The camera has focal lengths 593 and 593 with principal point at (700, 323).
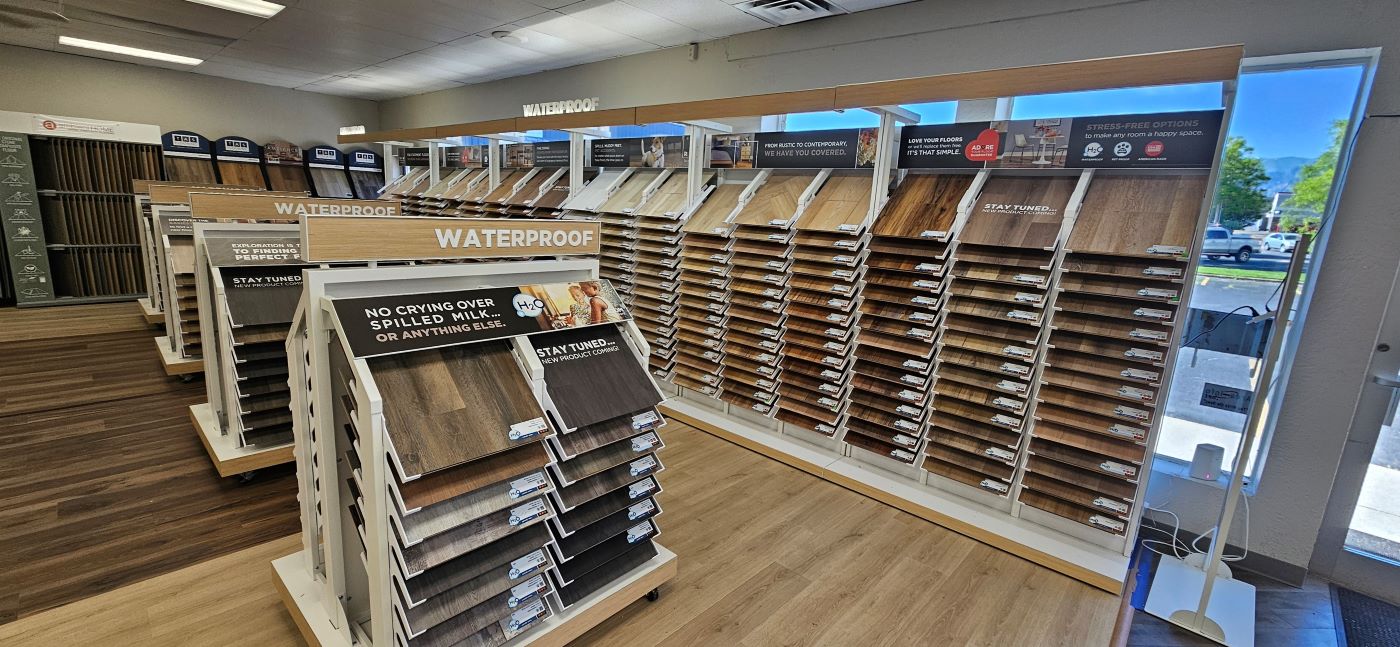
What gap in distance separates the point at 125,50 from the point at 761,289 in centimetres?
874

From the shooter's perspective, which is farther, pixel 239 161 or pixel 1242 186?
pixel 239 161

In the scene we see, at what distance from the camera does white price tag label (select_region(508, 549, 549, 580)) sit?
190 centimetres

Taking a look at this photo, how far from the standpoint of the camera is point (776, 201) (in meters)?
4.02

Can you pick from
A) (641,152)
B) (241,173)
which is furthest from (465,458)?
(241,173)

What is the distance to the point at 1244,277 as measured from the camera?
2764 millimetres

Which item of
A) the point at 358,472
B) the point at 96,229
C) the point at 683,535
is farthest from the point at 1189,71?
the point at 96,229

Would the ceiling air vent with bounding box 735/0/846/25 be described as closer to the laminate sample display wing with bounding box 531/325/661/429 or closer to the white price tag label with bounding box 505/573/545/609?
the laminate sample display wing with bounding box 531/325/661/429

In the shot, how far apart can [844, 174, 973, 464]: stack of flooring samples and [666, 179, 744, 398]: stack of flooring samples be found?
3.61 feet

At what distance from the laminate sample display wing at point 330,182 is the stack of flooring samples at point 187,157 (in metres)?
1.30

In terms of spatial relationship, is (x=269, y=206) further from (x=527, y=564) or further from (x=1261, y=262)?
(x=1261, y=262)

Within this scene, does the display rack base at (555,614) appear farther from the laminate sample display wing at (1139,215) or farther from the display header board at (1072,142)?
the display header board at (1072,142)

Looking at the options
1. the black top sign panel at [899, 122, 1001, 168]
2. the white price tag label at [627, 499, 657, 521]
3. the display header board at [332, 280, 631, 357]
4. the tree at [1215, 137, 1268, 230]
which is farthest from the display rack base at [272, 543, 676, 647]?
the tree at [1215, 137, 1268, 230]

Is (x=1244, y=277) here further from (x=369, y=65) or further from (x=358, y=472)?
(x=369, y=65)

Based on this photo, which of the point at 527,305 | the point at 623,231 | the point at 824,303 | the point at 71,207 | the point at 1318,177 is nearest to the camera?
the point at 527,305
